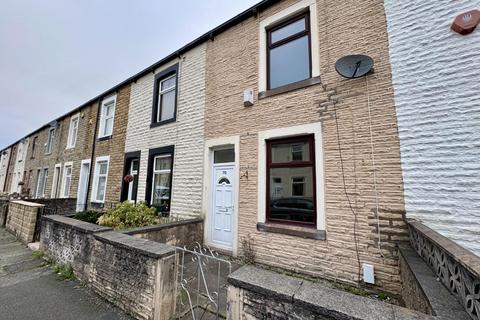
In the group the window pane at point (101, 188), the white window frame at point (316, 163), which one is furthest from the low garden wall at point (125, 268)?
the window pane at point (101, 188)

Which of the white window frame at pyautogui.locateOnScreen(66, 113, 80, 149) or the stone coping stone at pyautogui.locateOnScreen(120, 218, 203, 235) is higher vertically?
the white window frame at pyautogui.locateOnScreen(66, 113, 80, 149)

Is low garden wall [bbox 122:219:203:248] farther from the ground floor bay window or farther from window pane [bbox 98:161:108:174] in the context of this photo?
window pane [bbox 98:161:108:174]

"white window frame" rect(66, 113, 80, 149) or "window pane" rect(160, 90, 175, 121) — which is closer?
"window pane" rect(160, 90, 175, 121)

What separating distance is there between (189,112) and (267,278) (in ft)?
19.3

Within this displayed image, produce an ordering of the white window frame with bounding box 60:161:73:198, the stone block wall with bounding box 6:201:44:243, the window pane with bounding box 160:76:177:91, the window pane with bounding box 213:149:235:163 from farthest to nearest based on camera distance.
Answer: the white window frame with bounding box 60:161:73:198
the window pane with bounding box 160:76:177:91
the stone block wall with bounding box 6:201:44:243
the window pane with bounding box 213:149:235:163

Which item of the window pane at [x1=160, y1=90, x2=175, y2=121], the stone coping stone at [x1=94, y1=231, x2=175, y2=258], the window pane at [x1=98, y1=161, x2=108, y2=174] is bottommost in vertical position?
the stone coping stone at [x1=94, y1=231, x2=175, y2=258]

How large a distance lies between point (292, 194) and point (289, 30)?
4.06 metres

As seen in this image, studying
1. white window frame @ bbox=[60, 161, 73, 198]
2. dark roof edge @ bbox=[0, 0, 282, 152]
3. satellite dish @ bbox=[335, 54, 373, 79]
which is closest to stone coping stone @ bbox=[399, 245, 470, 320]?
satellite dish @ bbox=[335, 54, 373, 79]

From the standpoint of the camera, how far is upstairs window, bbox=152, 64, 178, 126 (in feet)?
25.7

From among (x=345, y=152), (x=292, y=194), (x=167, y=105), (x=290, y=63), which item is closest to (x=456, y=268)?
(x=345, y=152)

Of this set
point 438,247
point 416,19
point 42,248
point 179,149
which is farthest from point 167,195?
point 416,19

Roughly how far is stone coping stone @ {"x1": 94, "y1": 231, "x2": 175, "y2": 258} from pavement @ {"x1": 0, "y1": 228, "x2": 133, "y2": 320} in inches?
34.9

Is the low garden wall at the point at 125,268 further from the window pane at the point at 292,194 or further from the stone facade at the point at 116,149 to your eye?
the stone facade at the point at 116,149

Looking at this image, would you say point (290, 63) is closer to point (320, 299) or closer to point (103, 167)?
point (320, 299)
